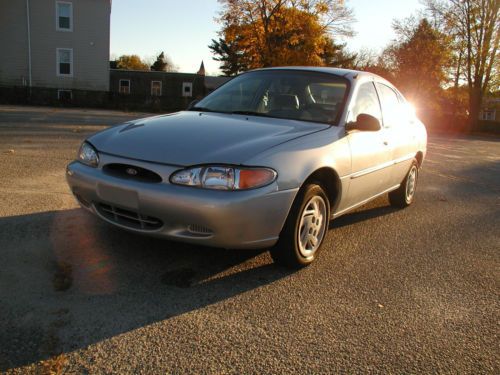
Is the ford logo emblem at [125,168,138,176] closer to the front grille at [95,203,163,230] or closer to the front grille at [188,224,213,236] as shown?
the front grille at [95,203,163,230]

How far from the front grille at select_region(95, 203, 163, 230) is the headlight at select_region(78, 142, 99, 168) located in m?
0.32

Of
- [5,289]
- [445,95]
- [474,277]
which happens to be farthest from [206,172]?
[445,95]

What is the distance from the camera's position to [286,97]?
454cm

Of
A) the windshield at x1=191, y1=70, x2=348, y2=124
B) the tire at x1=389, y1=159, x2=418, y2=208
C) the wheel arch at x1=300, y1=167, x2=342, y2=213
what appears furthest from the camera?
the tire at x1=389, y1=159, x2=418, y2=208

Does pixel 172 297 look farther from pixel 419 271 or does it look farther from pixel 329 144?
pixel 419 271

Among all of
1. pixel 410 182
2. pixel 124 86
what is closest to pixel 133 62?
pixel 124 86

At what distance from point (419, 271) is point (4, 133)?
31.3 ft

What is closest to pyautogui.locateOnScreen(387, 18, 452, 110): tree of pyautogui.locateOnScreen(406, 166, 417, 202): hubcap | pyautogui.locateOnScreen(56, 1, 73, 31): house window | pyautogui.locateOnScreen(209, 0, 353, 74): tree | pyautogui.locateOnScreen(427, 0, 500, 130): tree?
pyautogui.locateOnScreen(427, 0, 500, 130): tree

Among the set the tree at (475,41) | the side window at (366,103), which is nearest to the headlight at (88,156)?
the side window at (366,103)

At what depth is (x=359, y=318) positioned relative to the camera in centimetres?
302

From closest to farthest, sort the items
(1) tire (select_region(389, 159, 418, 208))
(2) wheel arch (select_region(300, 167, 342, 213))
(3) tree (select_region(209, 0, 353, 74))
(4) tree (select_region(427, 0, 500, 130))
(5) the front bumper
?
(5) the front bumper, (2) wheel arch (select_region(300, 167, 342, 213)), (1) tire (select_region(389, 159, 418, 208)), (3) tree (select_region(209, 0, 353, 74)), (4) tree (select_region(427, 0, 500, 130))

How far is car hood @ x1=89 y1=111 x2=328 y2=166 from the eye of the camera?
3271mm

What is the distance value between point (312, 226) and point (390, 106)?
227 cm

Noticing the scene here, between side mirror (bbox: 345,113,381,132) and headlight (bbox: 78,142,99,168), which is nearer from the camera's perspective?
headlight (bbox: 78,142,99,168)
